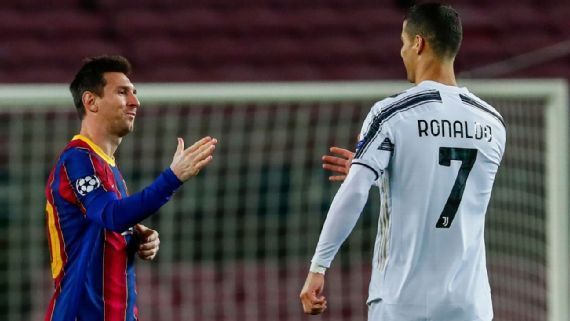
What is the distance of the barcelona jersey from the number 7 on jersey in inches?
35.3

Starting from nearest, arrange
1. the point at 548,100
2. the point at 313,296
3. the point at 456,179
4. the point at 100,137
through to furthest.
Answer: the point at 313,296
the point at 456,179
the point at 100,137
the point at 548,100

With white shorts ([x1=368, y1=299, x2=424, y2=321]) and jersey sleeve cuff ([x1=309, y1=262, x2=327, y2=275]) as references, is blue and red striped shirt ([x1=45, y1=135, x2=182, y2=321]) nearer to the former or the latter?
jersey sleeve cuff ([x1=309, y1=262, x2=327, y2=275])

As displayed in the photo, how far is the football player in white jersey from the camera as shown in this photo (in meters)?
3.11

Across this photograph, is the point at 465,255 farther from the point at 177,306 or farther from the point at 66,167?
the point at 177,306

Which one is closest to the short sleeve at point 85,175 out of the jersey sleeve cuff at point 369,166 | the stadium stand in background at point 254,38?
the jersey sleeve cuff at point 369,166

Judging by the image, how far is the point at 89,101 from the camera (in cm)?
353

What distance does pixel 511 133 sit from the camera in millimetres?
5969

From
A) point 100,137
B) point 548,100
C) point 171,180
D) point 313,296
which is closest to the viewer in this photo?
point 313,296

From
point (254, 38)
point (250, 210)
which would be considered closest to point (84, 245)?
point (250, 210)

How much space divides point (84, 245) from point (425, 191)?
3.24ft

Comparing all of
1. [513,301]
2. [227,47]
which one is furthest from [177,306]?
[227,47]

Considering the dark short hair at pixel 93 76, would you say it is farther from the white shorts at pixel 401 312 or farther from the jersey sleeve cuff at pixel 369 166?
the white shorts at pixel 401 312

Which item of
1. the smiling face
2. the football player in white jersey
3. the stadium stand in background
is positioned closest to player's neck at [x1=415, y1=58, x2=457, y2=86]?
the football player in white jersey

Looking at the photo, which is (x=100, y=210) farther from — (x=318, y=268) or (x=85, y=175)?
(x=318, y=268)
